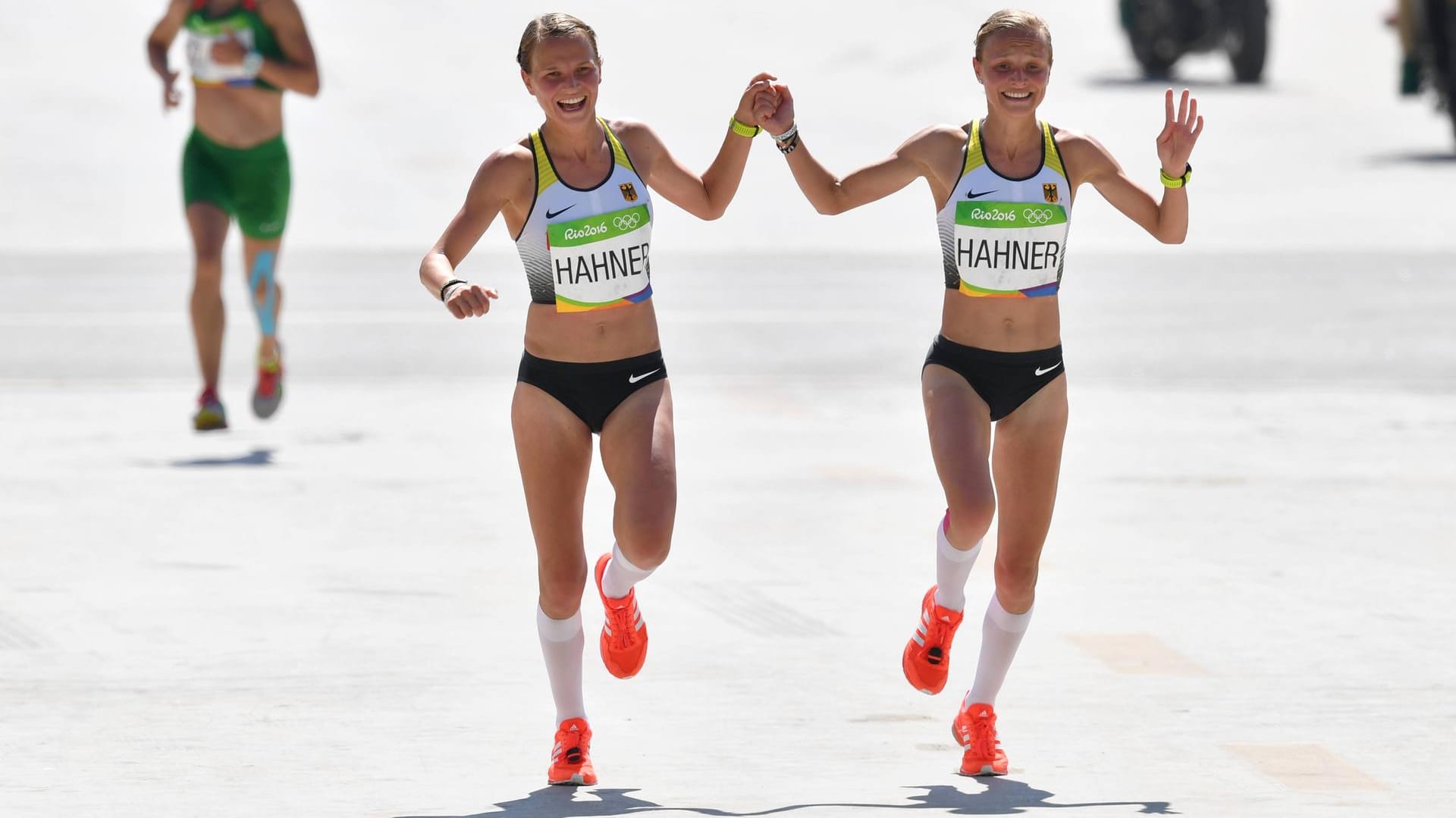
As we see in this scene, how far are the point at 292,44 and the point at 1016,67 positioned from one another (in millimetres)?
6378

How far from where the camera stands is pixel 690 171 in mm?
6703

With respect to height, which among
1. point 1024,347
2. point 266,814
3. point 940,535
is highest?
point 1024,347

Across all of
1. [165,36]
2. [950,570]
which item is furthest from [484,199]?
[165,36]

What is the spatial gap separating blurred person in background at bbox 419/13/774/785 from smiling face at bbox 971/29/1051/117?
63 cm

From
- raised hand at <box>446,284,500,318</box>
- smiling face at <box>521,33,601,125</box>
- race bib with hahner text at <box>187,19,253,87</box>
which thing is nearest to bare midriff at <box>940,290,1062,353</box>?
smiling face at <box>521,33,601,125</box>

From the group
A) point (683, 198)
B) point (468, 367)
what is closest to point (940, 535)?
point (683, 198)

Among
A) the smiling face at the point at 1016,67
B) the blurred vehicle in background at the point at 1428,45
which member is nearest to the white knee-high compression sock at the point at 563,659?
the smiling face at the point at 1016,67

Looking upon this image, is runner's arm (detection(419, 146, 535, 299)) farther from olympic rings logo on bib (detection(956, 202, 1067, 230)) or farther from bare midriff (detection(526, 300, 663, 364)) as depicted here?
olympic rings logo on bib (detection(956, 202, 1067, 230))

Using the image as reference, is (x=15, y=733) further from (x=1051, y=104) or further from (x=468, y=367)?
(x=1051, y=104)

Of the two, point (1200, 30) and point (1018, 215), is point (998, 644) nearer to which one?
point (1018, 215)

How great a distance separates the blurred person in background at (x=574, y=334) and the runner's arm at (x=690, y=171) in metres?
0.05

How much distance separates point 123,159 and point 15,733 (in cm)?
2077

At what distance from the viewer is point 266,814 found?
596cm

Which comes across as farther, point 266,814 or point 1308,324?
point 1308,324
